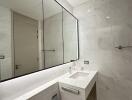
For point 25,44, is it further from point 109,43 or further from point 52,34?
point 109,43

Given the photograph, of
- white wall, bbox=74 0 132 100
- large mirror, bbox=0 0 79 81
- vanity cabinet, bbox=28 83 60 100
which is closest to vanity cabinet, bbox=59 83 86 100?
vanity cabinet, bbox=28 83 60 100

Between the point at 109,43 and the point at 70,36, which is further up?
the point at 70,36

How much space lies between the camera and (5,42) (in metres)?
0.85

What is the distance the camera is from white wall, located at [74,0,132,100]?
161 cm

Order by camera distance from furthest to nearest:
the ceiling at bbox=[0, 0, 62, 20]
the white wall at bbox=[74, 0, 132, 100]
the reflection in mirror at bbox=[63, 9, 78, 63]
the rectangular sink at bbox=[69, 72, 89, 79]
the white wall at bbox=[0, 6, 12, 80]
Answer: the reflection in mirror at bbox=[63, 9, 78, 63], the rectangular sink at bbox=[69, 72, 89, 79], the white wall at bbox=[74, 0, 132, 100], the ceiling at bbox=[0, 0, 62, 20], the white wall at bbox=[0, 6, 12, 80]

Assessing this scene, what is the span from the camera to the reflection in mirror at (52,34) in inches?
54.2

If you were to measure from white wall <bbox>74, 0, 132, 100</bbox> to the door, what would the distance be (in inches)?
47.9

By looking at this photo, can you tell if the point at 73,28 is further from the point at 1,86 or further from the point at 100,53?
the point at 1,86

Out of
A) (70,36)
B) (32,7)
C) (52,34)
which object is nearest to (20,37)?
(32,7)

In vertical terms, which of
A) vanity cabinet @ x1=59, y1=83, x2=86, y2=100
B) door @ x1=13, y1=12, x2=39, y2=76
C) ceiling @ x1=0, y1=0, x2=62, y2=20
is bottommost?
vanity cabinet @ x1=59, y1=83, x2=86, y2=100

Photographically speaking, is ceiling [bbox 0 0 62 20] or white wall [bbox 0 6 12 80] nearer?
white wall [bbox 0 6 12 80]

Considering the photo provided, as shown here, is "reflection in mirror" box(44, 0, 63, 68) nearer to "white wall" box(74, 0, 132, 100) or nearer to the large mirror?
the large mirror

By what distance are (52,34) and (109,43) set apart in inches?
45.2

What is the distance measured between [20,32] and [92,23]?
1514mm
